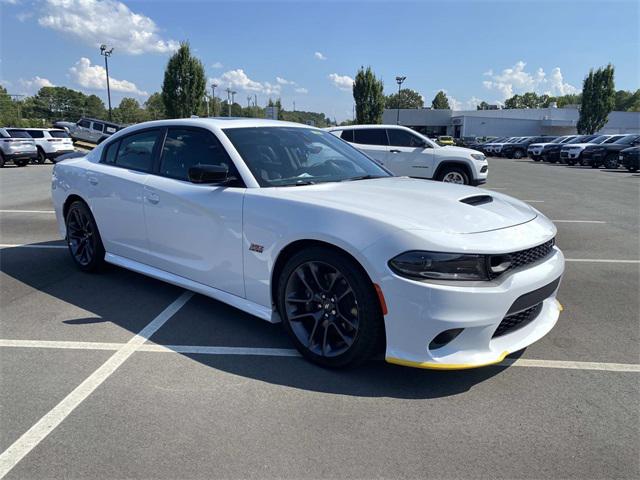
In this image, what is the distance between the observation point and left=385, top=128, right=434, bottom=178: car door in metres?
12.1

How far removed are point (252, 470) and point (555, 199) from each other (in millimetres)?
11954

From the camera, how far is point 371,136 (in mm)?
12484

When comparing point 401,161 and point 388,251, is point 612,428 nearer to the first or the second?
point 388,251

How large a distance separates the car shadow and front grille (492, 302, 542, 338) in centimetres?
38

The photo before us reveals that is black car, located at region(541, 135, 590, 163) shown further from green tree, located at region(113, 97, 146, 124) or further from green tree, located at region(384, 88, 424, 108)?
green tree, located at region(384, 88, 424, 108)

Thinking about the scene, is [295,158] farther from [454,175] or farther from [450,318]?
[454,175]

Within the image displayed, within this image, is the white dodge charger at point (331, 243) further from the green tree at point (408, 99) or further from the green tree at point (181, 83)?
the green tree at point (408, 99)

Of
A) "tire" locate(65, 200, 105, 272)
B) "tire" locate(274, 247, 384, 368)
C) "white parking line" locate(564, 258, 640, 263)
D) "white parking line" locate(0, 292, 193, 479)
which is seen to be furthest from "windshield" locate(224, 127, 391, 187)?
"white parking line" locate(564, 258, 640, 263)

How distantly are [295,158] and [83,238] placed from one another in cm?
282

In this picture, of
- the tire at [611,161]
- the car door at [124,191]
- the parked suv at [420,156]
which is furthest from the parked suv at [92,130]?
the car door at [124,191]

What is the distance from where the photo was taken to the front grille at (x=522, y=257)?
2875 mm

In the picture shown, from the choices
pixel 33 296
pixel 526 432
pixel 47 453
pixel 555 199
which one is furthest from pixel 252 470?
pixel 555 199

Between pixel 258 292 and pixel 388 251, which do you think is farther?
pixel 258 292

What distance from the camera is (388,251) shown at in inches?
111
